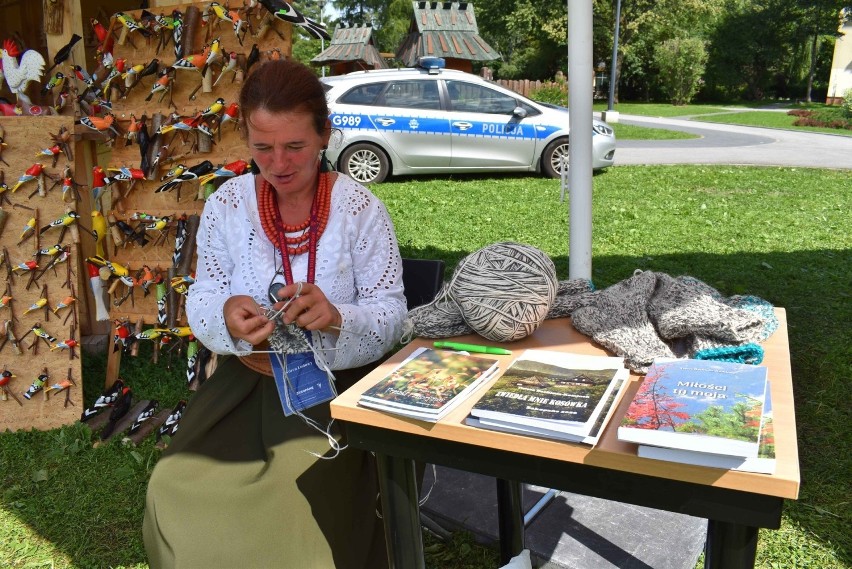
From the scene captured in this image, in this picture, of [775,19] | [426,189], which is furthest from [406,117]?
[775,19]

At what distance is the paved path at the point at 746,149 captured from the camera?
10938mm

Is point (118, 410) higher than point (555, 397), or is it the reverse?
point (555, 397)

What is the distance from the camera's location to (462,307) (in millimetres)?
1593

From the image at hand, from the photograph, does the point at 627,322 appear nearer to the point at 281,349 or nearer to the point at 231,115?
the point at 281,349

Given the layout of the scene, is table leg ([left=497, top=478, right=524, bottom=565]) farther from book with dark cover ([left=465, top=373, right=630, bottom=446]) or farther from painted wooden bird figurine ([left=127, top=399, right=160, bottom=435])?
painted wooden bird figurine ([left=127, top=399, right=160, bottom=435])

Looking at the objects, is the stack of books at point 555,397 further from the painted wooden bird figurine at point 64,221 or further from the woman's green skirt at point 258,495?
the painted wooden bird figurine at point 64,221

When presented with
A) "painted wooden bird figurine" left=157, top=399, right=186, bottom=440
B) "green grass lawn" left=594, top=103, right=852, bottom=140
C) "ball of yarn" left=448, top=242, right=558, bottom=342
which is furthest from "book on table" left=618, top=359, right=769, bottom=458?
"green grass lawn" left=594, top=103, right=852, bottom=140

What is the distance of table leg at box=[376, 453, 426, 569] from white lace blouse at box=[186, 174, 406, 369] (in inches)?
18.5

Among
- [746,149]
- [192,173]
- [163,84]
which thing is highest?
[163,84]

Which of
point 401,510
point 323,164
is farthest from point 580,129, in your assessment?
point 401,510

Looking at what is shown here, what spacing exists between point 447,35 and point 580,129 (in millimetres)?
18204

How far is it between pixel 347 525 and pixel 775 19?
126 feet

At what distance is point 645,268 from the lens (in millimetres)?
4926

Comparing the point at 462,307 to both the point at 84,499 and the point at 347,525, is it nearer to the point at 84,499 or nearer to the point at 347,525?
the point at 347,525
